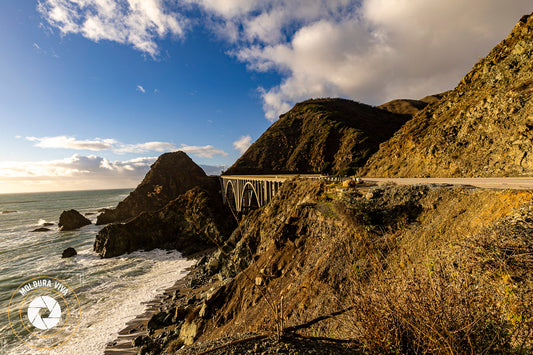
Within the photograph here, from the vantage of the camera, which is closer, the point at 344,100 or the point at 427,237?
the point at 427,237

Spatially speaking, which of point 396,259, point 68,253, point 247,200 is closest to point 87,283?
point 68,253

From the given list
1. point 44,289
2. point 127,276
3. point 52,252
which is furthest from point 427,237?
point 52,252

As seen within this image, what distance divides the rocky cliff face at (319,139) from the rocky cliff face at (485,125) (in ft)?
93.7

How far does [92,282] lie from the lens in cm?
2361

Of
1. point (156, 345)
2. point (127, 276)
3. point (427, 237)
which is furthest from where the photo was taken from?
point (127, 276)

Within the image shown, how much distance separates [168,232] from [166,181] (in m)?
53.6

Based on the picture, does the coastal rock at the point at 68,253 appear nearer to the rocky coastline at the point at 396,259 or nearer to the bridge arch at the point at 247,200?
the rocky coastline at the point at 396,259

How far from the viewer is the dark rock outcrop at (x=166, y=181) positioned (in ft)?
240

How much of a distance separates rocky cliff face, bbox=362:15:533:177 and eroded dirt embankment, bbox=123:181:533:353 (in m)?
10.1

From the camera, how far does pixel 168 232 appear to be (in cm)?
3859

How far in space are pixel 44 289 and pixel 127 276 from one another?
8.56m

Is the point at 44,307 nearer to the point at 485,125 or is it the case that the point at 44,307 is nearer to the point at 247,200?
the point at 247,200

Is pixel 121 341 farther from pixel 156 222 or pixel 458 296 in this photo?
pixel 156 222
